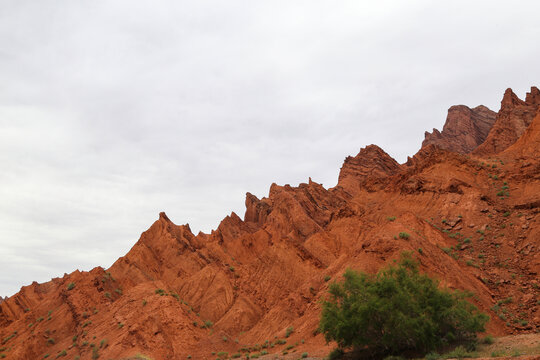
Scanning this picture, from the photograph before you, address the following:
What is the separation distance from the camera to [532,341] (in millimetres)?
24609

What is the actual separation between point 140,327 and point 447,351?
27.7m

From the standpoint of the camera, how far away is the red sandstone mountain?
37.4 metres

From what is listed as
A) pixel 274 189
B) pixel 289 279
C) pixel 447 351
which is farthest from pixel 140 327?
pixel 274 189

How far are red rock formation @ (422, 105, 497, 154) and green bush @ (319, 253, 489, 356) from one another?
8901 cm

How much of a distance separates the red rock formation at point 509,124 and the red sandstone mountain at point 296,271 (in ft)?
1.10

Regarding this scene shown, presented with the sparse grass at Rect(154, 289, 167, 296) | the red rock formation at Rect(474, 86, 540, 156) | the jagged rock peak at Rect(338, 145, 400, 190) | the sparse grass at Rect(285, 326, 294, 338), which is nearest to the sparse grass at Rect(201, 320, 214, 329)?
the sparse grass at Rect(154, 289, 167, 296)

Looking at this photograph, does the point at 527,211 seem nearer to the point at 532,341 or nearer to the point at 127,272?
the point at 532,341

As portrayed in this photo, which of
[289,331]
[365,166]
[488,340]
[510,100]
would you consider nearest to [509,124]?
[510,100]

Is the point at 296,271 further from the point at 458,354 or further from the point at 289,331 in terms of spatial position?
the point at 458,354

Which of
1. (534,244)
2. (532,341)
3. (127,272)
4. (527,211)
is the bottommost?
(532,341)

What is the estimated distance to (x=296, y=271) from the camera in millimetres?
58531

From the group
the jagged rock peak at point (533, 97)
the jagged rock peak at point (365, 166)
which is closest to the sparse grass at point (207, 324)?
the jagged rock peak at point (365, 166)

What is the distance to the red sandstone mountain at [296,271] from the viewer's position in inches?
1471

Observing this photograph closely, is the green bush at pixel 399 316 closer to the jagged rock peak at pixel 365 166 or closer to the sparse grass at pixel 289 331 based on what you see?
the sparse grass at pixel 289 331
